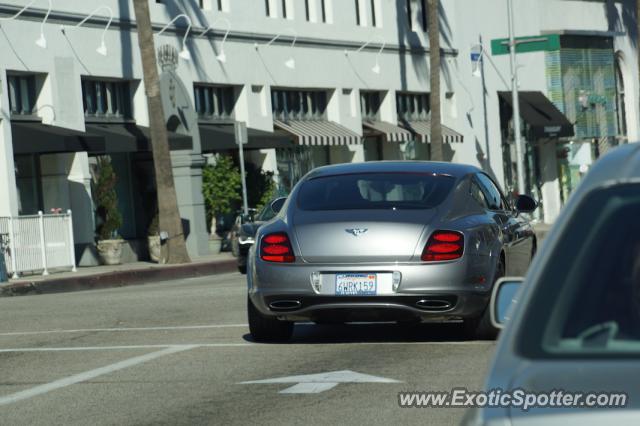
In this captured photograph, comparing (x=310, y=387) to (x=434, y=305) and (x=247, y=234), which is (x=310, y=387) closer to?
(x=434, y=305)

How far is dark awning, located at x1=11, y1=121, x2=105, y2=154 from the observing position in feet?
99.7

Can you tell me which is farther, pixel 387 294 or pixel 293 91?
pixel 293 91

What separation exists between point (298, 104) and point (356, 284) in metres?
32.4

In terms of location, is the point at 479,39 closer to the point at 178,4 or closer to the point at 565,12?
the point at 565,12

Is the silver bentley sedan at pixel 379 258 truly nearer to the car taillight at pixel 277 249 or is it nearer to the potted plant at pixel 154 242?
the car taillight at pixel 277 249

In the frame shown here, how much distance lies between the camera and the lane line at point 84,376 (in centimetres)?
978

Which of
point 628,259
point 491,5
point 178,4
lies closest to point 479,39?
point 491,5

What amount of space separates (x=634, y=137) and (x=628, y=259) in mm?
63869

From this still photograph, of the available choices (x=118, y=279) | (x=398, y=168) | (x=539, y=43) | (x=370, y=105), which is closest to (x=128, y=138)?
(x=118, y=279)

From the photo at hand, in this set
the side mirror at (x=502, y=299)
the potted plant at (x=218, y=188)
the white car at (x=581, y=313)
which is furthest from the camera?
the potted plant at (x=218, y=188)

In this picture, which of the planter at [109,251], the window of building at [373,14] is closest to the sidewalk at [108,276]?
the planter at [109,251]

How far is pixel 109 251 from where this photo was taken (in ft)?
108

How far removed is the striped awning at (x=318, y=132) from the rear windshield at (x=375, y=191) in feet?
93.2

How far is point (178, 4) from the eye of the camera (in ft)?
124
